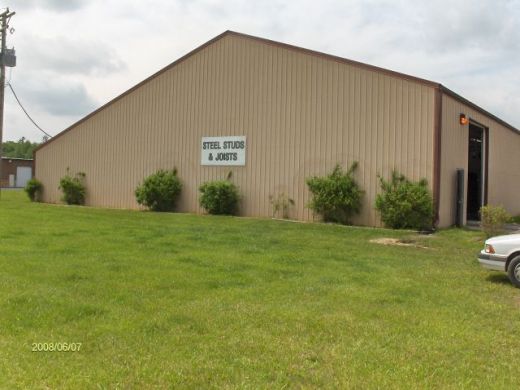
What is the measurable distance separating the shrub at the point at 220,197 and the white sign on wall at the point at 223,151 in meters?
0.94

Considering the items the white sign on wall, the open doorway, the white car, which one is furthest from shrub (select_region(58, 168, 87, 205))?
the white car

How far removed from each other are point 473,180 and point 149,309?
1815 cm

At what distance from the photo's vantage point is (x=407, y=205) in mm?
15375

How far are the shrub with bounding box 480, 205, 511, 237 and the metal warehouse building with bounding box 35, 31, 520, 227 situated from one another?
7.08 feet

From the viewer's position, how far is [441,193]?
52.7ft

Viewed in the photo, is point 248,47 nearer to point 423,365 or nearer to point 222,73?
point 222,73

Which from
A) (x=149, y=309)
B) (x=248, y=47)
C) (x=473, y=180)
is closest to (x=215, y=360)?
(x=149, y=309)

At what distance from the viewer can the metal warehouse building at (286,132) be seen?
53.7 feet

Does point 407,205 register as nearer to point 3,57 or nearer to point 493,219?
point 493,219

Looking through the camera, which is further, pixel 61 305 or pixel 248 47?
pixel 248 47

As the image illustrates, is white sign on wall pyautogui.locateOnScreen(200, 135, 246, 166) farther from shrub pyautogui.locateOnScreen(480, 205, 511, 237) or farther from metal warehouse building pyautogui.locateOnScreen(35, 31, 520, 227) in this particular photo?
shrub pyautogui.locateOnScreen(480, 205, 511, 237)

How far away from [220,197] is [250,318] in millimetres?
14440

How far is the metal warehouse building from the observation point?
16.4 metres

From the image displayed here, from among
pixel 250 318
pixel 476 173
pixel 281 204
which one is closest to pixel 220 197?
pixel 281 204
